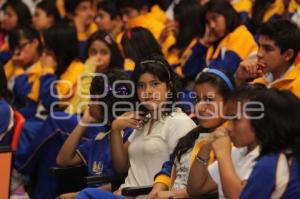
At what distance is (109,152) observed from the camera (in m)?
4.13

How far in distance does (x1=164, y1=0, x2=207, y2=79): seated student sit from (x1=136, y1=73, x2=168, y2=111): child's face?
1.70m

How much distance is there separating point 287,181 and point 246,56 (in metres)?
2.33

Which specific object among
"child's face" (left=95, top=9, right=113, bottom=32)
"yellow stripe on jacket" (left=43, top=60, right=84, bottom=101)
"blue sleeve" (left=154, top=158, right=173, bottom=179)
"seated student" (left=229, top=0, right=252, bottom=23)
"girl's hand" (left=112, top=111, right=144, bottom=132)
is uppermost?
"child's face" (left=95, top=9, right=113, bottom=32)

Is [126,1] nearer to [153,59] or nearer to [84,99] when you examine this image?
[84,99]

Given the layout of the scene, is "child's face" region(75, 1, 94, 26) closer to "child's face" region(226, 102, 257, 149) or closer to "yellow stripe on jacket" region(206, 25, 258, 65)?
"yellow stripe on jacket" region(206, 25, 258, 65)

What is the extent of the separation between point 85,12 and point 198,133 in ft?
12.1

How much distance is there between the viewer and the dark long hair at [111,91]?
4.16 m

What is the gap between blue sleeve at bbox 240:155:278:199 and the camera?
9.45 ft

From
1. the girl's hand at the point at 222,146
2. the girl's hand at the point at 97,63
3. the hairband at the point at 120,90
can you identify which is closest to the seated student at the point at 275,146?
the girl's hand at the point at 222,146

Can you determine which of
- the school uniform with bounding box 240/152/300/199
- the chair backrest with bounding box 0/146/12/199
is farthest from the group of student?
the chair backrest with bounding box 0/146/12/199

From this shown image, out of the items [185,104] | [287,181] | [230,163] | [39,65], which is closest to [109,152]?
[185,104]

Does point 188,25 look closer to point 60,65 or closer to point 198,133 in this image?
point 60,65

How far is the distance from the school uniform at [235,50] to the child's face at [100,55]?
715 millimetres

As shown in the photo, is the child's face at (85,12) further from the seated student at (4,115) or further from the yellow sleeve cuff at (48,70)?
the seated student at (4,115)
